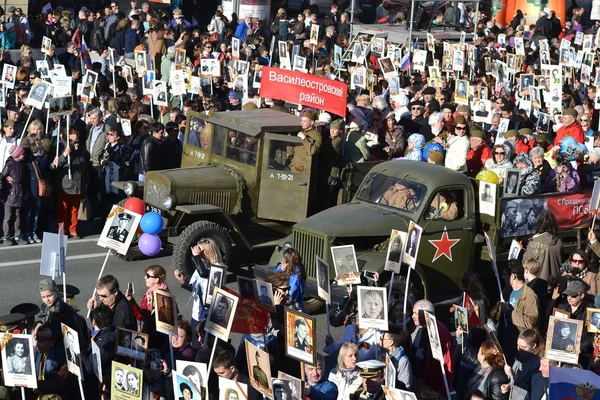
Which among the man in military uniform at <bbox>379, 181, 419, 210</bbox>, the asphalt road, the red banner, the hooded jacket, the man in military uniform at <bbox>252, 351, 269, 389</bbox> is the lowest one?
the asphalt road

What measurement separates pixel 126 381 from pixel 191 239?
5.36 m

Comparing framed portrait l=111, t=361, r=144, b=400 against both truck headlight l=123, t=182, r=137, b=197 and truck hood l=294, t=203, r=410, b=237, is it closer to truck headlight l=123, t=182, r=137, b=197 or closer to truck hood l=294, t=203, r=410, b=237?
truck hood l=294, t=203, r=410, b=237

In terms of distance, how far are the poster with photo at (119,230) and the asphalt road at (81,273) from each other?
196 centimetres

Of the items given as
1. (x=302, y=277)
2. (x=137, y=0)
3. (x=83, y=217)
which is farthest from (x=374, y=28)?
(x=302, y=277)

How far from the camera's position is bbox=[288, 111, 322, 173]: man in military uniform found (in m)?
13.8

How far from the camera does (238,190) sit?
46.1 ft

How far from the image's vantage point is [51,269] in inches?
407

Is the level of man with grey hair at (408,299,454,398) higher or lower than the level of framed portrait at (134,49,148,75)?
lower

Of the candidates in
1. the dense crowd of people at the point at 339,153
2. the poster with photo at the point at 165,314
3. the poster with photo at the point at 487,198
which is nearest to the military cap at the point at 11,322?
the dense crowd of people at the point at 339,153

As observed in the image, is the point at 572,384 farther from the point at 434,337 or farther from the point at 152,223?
the point at 152,223

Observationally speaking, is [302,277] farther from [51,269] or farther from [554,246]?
[554,246]

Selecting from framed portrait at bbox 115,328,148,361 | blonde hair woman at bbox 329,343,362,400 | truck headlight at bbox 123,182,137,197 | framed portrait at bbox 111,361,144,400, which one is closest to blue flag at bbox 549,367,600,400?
blonde hair woman at bbox 329,343,362,400

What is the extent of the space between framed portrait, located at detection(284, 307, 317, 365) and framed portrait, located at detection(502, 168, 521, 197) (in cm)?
548

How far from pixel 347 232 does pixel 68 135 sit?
467cm
